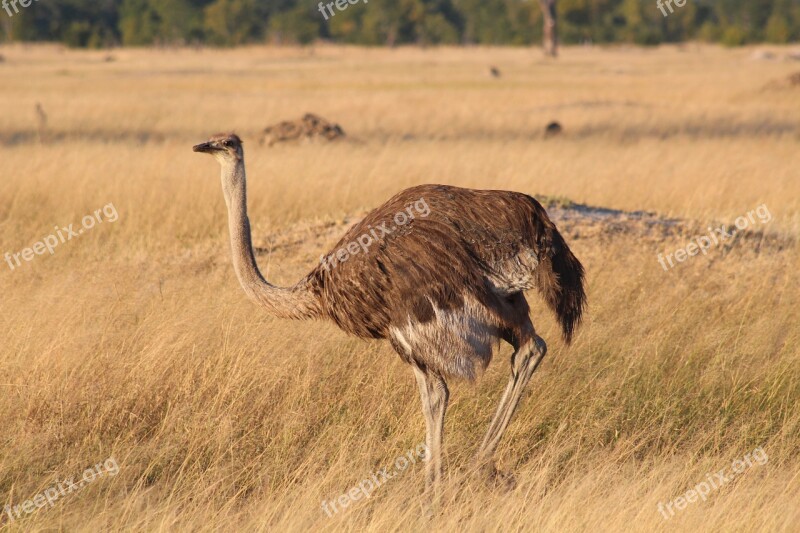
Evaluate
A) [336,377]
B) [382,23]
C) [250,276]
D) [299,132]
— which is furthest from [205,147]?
[382,23]

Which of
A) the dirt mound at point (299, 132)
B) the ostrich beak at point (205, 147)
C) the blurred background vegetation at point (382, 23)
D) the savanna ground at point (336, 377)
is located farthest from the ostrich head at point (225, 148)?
the blurred background vegetation at point (382, 23)

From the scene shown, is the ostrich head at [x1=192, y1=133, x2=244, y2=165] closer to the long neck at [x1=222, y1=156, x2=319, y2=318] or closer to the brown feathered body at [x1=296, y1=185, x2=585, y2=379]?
the long neck at [x1=222, y1=156, x2=319, y2=318]

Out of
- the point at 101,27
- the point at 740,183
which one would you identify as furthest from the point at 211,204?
the point at 101,27

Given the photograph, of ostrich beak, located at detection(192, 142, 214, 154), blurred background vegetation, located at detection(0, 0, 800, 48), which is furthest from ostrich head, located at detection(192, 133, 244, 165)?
blurred background vegetation, located at detection(0, 0, 800, 48)

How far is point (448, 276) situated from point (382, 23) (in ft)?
250

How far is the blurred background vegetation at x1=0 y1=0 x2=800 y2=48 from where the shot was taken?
69.5m

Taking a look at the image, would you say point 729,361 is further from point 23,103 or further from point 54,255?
point 23,103

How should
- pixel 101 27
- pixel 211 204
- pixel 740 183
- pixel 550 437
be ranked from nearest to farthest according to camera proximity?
pixel 550 437, pixel 211 204, pixel 740 183, pixel 101 27

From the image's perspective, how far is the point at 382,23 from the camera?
78000 millimetres

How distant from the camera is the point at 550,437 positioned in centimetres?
479

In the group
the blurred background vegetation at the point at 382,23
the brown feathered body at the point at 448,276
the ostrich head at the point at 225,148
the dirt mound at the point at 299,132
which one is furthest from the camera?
the blurred background vegetation at the point at 382,23

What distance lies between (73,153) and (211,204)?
2991mm

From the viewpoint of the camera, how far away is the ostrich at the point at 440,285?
3.89 metres

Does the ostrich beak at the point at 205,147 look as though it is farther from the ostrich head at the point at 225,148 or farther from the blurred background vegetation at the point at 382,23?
the blurred background vegetation at the point at 382,23
